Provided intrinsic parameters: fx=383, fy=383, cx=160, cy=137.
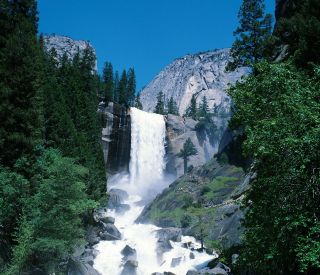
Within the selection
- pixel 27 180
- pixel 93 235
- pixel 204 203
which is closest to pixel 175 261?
pixel 93 235

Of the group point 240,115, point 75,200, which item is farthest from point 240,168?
point 240,115

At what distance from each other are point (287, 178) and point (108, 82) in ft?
273

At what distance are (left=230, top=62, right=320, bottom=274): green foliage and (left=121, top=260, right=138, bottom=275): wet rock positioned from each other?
26.5 m

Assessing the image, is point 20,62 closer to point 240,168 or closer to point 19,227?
point 19,227

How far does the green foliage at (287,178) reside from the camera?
11297 millimetres

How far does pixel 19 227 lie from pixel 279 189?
55.8 ft

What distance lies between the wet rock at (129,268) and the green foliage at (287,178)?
26.5 m

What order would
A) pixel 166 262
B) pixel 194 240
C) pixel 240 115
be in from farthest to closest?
pixel 194 240 < pixel 166 262 < pixel 240 115

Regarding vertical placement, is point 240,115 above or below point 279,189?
above

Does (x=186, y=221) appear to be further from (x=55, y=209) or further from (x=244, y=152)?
(x=244, y=152)

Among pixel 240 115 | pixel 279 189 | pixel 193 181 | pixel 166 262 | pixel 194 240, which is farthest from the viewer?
pixel 193 181

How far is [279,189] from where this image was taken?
12328 mm

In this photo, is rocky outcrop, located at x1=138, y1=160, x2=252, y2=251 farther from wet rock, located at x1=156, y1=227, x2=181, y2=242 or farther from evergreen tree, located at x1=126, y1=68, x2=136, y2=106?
evergreen tree, located at x1=126, y1=68, x2=136, y2=106

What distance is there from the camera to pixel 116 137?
84750mm
